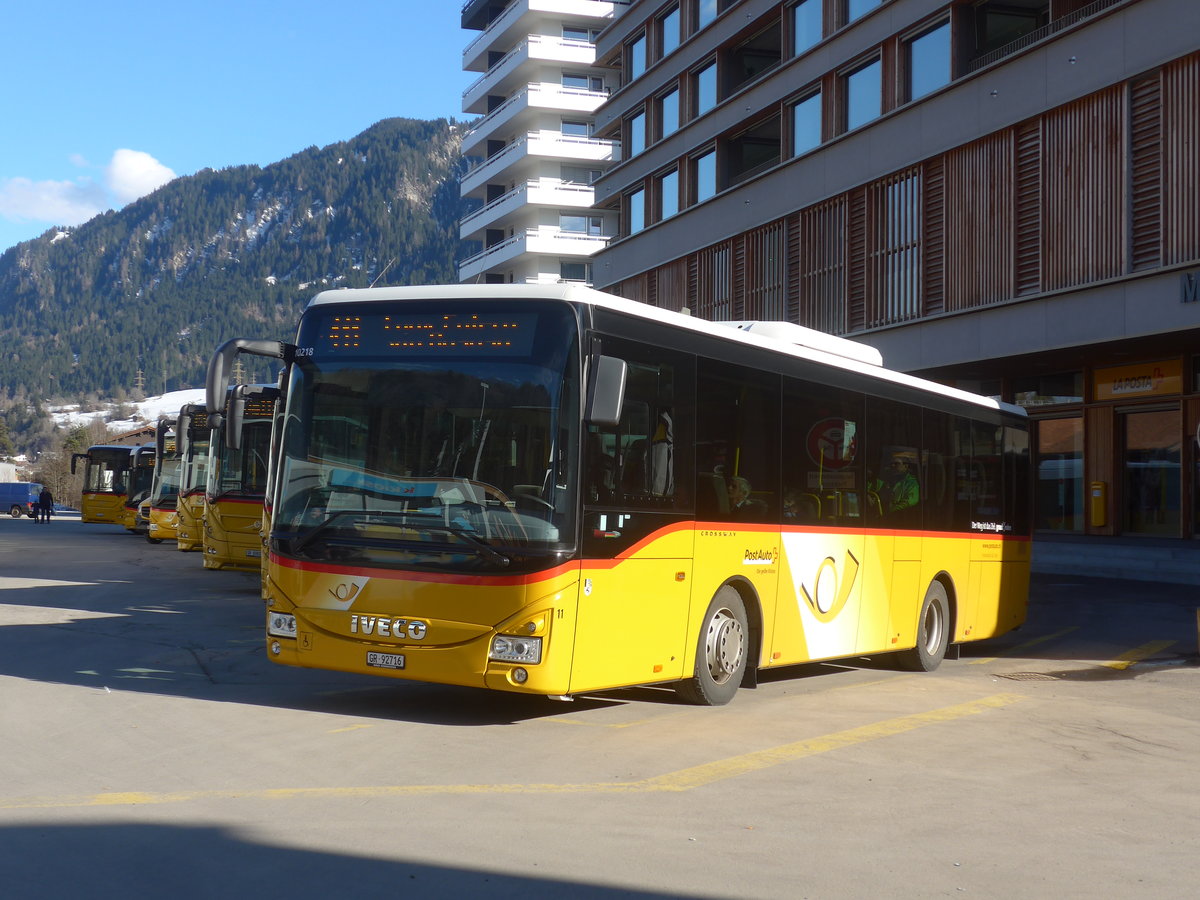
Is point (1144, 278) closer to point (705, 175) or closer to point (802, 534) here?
point (802, 534)

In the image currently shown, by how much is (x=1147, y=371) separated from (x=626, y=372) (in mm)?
20436

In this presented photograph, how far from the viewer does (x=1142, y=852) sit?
20.6 feet

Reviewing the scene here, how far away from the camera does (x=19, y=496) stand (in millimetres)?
88000

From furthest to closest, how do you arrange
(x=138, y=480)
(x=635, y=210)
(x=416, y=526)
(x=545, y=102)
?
1. (x=545, y=102)
2. (x=138, y=480)
3. (x=635, y=210)
4. (x=416, y=526)

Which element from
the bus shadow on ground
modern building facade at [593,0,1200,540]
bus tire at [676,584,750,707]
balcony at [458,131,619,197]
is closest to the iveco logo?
bus tire at [676,584,750,707]

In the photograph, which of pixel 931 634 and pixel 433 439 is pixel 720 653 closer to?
pixel 433 439

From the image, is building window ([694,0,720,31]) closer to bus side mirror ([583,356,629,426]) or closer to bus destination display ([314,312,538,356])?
bus destination display ([314,312,538,356])

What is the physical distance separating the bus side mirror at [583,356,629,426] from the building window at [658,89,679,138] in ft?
105

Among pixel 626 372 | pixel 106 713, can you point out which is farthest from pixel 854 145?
pixel 106 713

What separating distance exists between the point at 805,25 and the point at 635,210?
33.7ft

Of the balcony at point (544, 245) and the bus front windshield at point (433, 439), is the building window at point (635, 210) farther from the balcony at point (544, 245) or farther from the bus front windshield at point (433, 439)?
the bus front windshield at point (433, 439)

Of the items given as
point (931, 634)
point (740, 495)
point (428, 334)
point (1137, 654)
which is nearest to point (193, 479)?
point (931, 634)

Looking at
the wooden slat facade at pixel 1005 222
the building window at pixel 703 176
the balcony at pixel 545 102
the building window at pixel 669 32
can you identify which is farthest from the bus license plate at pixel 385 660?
the balcony at pixel 545 102

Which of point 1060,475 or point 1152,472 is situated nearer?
point 1152,472
